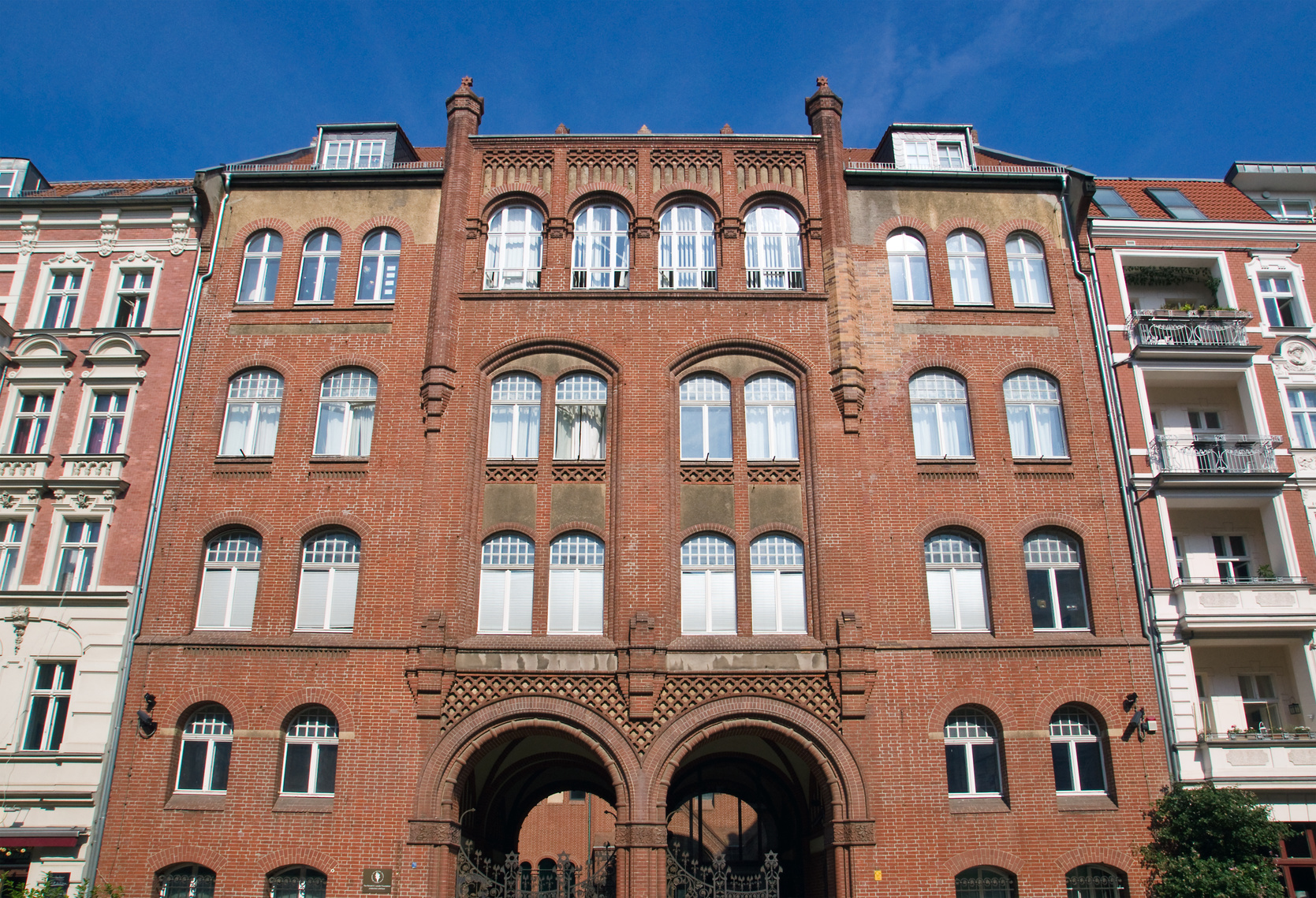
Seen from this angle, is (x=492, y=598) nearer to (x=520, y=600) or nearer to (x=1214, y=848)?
(x=520, y=600)

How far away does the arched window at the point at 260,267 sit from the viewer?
24.2m

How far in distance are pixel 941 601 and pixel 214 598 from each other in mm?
15718

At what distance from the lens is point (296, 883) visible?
19.4 meters

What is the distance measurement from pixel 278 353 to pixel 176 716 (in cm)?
831

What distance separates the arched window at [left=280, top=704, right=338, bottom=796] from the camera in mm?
20125

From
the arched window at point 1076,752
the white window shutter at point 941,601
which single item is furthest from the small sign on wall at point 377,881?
the arched window at point 1076,752

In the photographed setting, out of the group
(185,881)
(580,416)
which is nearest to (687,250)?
(580,416)

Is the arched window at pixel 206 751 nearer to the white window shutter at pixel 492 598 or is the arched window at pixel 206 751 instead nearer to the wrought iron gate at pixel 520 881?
the wrought iron gate at pixel 520 881

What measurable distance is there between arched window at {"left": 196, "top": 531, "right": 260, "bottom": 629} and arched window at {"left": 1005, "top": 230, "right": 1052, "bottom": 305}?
18.7 metres

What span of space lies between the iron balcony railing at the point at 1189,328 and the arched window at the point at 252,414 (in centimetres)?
2017

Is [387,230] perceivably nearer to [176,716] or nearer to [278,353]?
[278,353]

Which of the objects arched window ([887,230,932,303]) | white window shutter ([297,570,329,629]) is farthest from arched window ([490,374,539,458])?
arched window ([887,230,932,303])

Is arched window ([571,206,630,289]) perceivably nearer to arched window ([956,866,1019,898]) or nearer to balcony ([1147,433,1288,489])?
balcony ([1147,433,1288,489])

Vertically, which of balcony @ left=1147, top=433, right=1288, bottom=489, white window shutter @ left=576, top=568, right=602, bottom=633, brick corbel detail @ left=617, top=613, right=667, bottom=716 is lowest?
brick corbel detail @ left=617, top=613, right=667, bottom=716
